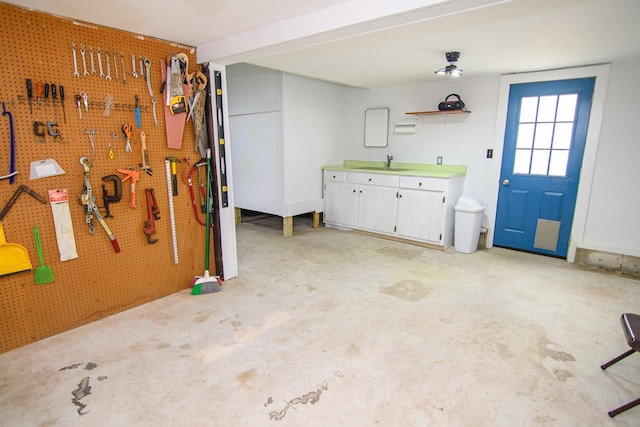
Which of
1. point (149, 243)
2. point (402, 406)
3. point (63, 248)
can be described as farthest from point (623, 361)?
point (63, 248)


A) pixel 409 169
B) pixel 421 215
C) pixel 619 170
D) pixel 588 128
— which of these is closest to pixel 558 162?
pixel 588 128

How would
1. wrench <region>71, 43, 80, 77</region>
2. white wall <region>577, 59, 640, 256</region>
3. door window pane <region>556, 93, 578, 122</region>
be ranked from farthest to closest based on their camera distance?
door window pane <region>556, 93, 578, 122</region> → white wall <region>577, 59, 640, 256</region> → wrench <region>71, 43, 80, 77</region>

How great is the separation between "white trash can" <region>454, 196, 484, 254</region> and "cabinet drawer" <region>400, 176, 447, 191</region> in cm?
32

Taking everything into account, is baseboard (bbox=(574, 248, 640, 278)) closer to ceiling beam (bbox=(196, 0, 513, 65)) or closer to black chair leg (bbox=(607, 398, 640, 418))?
black chair leg (bbox=(607, 398, 640, 418))

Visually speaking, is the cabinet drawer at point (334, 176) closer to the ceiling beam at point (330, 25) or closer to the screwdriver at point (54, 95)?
the ceiling beam at point (330, 25)

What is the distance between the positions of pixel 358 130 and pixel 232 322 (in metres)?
3.71

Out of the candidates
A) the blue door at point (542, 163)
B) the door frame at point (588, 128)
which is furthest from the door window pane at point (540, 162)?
the door frame at point (588, 128)

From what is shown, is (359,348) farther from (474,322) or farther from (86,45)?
(86,45)

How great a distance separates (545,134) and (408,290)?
2.50m

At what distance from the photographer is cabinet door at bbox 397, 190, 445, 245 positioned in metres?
4.12

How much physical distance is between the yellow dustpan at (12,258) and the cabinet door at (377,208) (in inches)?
143

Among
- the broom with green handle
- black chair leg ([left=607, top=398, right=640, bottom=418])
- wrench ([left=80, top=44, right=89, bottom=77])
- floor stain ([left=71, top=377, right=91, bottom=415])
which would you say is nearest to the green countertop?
black chair leg ([left=607, top=398, right=640, bottom=418])

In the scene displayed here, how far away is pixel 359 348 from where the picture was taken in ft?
7.20

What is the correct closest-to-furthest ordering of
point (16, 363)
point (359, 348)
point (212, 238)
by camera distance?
point (16, 363) → point (359, 348) → point (212, 238)
